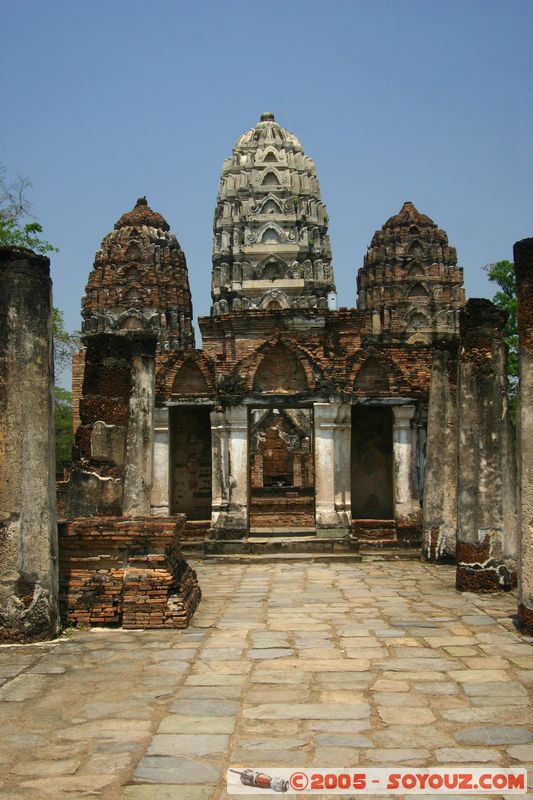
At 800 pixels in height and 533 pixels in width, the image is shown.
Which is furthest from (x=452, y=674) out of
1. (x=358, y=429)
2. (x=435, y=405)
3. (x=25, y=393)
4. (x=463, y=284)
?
(x=463, y=284)

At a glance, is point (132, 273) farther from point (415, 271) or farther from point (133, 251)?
point (415, 271)

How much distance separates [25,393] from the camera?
271 inches

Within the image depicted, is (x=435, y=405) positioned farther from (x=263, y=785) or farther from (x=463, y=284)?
(x=463, y=284)

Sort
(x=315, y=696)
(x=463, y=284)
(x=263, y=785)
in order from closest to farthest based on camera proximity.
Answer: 1. (x=263, y=785)
2. (x=315, y=696)
3. (x=463, y=284)

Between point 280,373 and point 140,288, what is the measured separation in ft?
55.8

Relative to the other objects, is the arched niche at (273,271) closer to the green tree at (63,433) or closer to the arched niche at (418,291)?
the arched niche at (418,291)

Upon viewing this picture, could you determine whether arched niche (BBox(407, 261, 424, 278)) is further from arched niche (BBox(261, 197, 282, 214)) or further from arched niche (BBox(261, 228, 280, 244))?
arched niche (BBox(261, 197, 282, 214))

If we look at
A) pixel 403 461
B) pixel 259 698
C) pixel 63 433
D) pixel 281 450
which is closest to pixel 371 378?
pixel 403 461

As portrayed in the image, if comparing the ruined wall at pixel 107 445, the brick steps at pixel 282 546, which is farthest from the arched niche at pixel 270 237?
the ruined wall at pixel 107 445

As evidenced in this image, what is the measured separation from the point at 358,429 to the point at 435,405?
3.93m

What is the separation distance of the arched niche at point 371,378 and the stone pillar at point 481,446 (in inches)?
204

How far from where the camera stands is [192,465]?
17.0 meters

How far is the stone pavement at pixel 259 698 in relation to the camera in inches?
160

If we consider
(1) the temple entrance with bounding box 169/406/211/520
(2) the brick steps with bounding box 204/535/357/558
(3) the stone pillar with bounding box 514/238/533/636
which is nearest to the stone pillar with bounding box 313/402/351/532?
(2) the brick steps with bounding box 204/535/357/558
